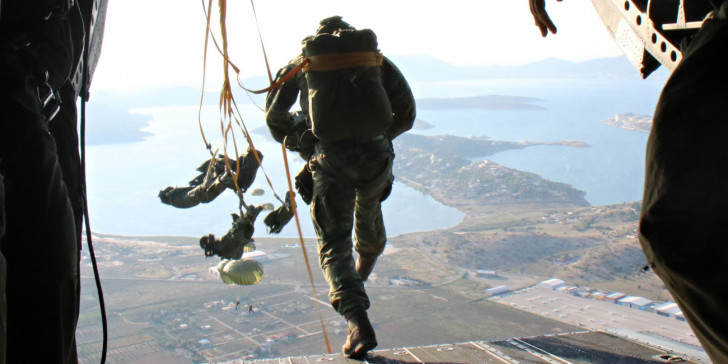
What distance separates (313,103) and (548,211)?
134ft

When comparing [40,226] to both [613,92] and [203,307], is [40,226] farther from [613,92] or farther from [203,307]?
[613,92]

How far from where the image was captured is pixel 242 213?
590cm

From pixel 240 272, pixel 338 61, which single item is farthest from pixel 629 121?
pixel 338 61

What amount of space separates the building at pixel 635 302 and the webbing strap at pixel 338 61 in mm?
27359

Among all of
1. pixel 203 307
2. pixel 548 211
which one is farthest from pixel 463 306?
pixel 548 211

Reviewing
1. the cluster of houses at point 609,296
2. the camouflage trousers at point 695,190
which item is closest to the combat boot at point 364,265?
the camouflage trousers at point 695,190

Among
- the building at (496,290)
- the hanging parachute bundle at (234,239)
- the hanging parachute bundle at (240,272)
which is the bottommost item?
the building at (496,290)

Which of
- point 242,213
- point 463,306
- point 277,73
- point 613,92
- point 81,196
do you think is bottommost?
point 463,306

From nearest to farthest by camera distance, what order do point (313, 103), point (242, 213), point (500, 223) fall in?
point (313, 103) → point (242, 213) → point (500, 223)

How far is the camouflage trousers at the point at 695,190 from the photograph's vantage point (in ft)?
4.17

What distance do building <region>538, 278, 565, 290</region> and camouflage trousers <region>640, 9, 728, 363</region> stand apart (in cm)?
3308

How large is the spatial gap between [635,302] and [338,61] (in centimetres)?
2813

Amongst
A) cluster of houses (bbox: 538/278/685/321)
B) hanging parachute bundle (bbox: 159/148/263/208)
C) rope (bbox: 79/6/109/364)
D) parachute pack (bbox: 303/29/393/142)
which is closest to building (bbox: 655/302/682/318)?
cluster of houses (bbox: 538/278/685/321)

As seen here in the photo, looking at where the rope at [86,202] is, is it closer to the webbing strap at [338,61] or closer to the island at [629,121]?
the webbing strap at [338,61]
